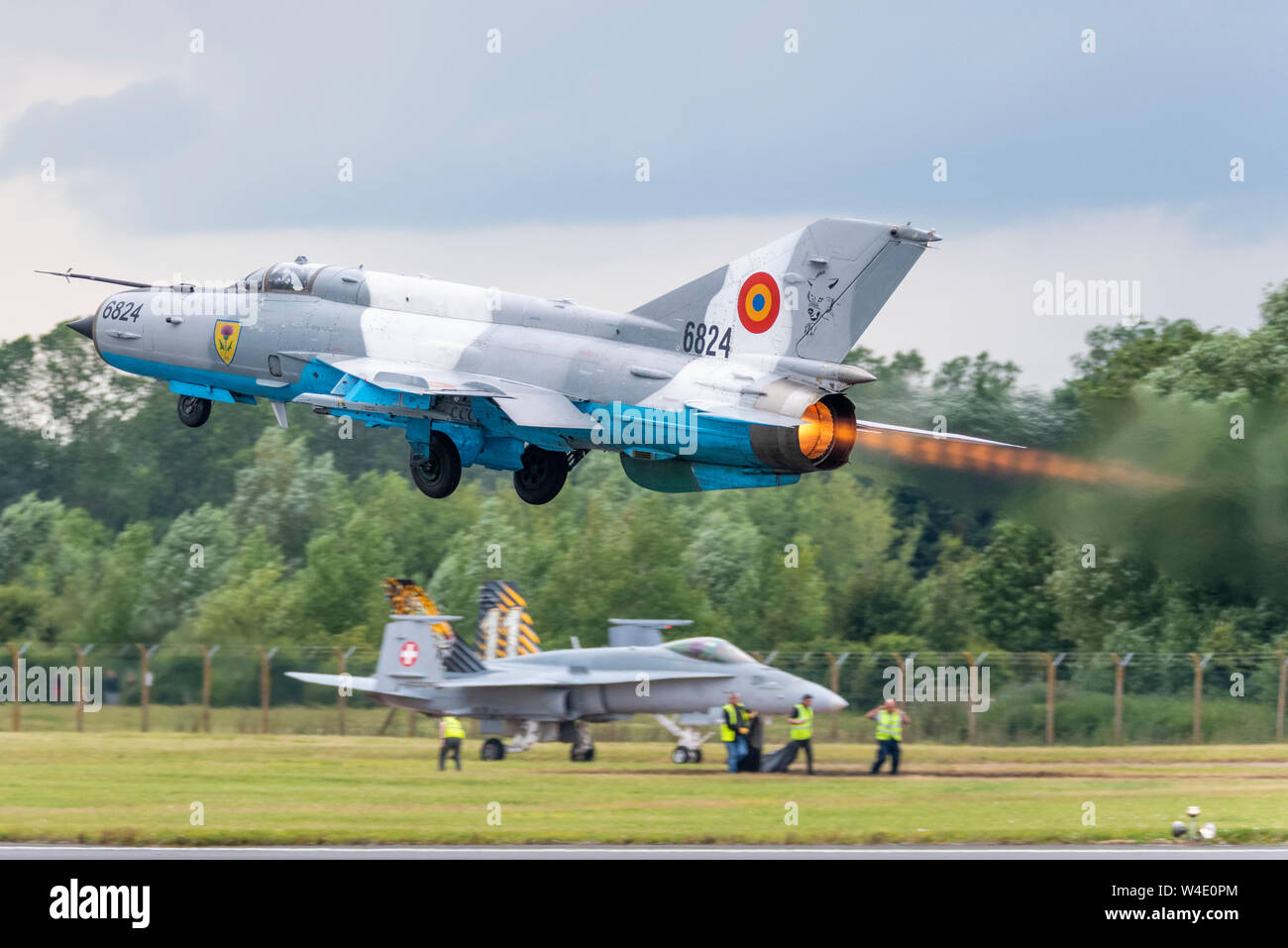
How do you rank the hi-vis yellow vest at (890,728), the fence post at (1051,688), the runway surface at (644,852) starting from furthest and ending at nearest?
1. the fence post at (1051,688)
2. the hi-vis yellow vest at (890,728)
3. the runway surface at (644,852)

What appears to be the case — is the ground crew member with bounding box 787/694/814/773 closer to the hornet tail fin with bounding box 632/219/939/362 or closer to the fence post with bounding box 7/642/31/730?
the hornet tail fin with bounding box 632/219/939/362

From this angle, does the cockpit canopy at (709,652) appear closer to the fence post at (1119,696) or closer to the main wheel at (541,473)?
the fence post at (1119,696)

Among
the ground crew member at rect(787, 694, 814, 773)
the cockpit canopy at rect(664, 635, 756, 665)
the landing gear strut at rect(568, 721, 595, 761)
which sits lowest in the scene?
the landing gear strut at rect(568, 721, 595, 761)

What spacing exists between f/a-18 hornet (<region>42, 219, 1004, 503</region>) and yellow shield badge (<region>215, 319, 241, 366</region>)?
26mm

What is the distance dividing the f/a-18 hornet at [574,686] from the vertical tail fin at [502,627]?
2.51m

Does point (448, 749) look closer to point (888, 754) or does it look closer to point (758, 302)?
point (888, 754)

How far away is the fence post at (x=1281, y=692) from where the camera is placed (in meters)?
34.8

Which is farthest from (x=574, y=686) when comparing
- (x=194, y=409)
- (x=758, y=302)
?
(x=758, y=302)

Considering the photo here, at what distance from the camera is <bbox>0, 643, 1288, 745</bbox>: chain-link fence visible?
1388 inches

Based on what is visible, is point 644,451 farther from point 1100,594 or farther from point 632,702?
point 1100,594

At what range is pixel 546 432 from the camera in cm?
2181

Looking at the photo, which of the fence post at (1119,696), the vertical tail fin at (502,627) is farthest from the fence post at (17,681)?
the fence post at (1119,696)

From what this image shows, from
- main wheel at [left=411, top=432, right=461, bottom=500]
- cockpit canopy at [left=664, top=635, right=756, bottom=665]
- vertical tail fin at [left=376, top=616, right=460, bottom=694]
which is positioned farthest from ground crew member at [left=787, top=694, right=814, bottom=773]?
main wheel at [left=411, top=432, right=461, bottom=500]
